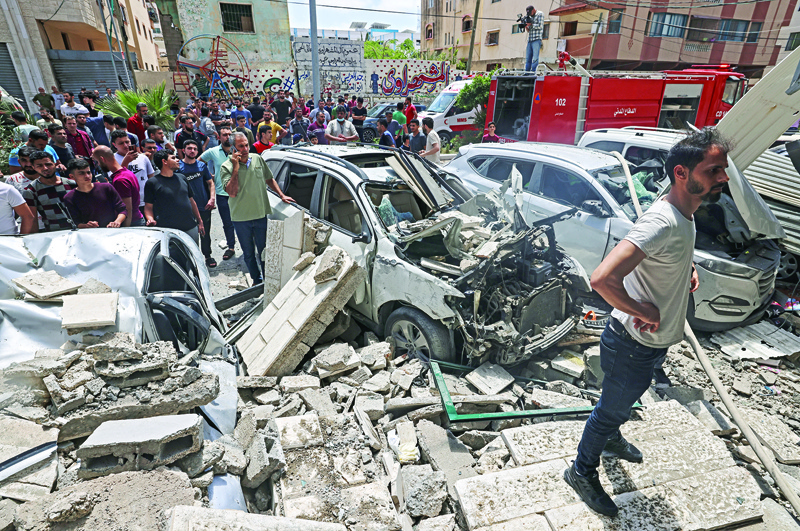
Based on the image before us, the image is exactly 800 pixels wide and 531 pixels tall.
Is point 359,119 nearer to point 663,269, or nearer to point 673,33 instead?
→ point 663,269

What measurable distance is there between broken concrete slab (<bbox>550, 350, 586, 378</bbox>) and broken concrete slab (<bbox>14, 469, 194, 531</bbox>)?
10.0 feet

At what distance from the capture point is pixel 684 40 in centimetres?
2769

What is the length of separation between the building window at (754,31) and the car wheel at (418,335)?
37.2 m

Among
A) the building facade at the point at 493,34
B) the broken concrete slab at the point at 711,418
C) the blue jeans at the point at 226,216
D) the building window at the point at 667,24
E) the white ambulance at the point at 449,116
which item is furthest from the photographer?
the building facade at the point at 493,34

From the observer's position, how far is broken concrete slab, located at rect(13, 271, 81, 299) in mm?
2658

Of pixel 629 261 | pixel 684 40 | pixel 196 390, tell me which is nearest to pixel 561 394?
pixel 629 261

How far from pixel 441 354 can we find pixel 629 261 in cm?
212

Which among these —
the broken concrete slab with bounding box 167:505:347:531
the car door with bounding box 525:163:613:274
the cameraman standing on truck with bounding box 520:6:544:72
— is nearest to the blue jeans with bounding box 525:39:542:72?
the cameraman standing on truck with bounding box 520:6:544:72

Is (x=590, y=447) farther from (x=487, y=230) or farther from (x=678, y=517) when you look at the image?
(x=487, y=230)

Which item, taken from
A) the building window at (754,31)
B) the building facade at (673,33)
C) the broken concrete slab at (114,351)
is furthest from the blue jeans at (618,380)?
the building window at (754,31)

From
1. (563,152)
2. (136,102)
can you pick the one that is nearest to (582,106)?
(563,152)

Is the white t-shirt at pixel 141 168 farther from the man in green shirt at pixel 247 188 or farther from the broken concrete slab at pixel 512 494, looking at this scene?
the broken concrete slab at pixel 512 494

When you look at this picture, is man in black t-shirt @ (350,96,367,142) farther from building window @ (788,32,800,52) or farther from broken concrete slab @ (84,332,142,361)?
building window @ (788,32,800,52)

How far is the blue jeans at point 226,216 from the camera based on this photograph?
6.61m
